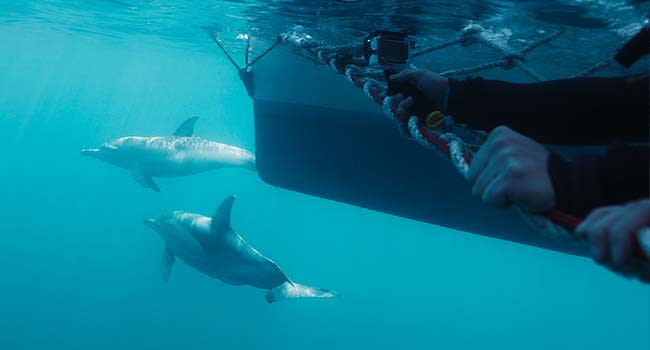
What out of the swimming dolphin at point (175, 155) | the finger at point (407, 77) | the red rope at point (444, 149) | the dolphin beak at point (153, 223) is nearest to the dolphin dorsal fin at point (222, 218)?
the dolphin beak at point (153, 223)

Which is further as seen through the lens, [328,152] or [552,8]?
[328,152]

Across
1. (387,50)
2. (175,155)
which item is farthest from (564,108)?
(175,155)

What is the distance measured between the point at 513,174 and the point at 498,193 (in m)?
0.09

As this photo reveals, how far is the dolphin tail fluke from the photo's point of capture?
10.3 meters

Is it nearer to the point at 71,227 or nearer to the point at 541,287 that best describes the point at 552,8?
the point at 71,227

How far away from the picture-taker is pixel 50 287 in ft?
93.7

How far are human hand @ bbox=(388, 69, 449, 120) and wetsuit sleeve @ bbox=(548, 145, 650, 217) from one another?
1481mm

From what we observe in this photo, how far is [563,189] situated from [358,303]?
121ft

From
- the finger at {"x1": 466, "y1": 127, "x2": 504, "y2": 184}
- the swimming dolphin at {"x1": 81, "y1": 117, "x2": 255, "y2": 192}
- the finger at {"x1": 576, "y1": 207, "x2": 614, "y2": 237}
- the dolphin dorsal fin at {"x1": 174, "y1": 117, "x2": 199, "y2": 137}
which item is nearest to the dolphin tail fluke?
the swimming dolphin at {"x1": 81, "y1": 117, "x2": 255, "y2": 192}

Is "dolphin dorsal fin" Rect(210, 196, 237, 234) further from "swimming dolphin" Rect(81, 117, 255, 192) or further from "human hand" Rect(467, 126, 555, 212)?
"human hand" Rect(467, 126, 555, 212)

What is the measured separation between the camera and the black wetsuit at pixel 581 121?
5.67ft

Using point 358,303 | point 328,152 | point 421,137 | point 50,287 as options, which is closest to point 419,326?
point 358,303

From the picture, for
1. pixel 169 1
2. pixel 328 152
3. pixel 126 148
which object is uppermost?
pixel 169 1

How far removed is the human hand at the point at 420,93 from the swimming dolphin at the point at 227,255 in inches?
282
